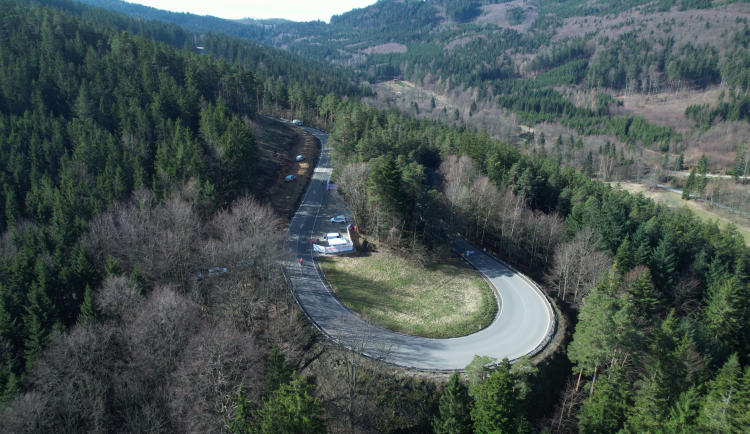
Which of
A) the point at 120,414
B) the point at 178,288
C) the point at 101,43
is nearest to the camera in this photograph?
the point at 120,414

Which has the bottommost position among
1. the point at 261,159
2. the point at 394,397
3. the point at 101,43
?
the point at 394,397

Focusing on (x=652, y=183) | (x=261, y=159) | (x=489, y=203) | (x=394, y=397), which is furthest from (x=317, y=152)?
(x=652, y=183)

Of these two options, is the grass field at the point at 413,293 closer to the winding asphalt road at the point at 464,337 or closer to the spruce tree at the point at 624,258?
the winding asphalt road at the point at 464,337

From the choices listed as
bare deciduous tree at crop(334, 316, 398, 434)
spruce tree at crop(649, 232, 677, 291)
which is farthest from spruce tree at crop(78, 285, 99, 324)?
spruce tree at crop(649, 232, 677, 291)

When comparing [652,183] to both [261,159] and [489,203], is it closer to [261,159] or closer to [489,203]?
[489,203]

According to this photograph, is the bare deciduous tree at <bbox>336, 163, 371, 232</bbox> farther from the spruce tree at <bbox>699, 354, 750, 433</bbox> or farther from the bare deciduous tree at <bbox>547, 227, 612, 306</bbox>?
the spruce tree at <bbox>699, 354, 750, 433</bbox>

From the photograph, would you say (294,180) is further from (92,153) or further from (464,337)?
(464,337)

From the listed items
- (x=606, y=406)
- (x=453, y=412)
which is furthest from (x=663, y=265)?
(x=453, y=412)
